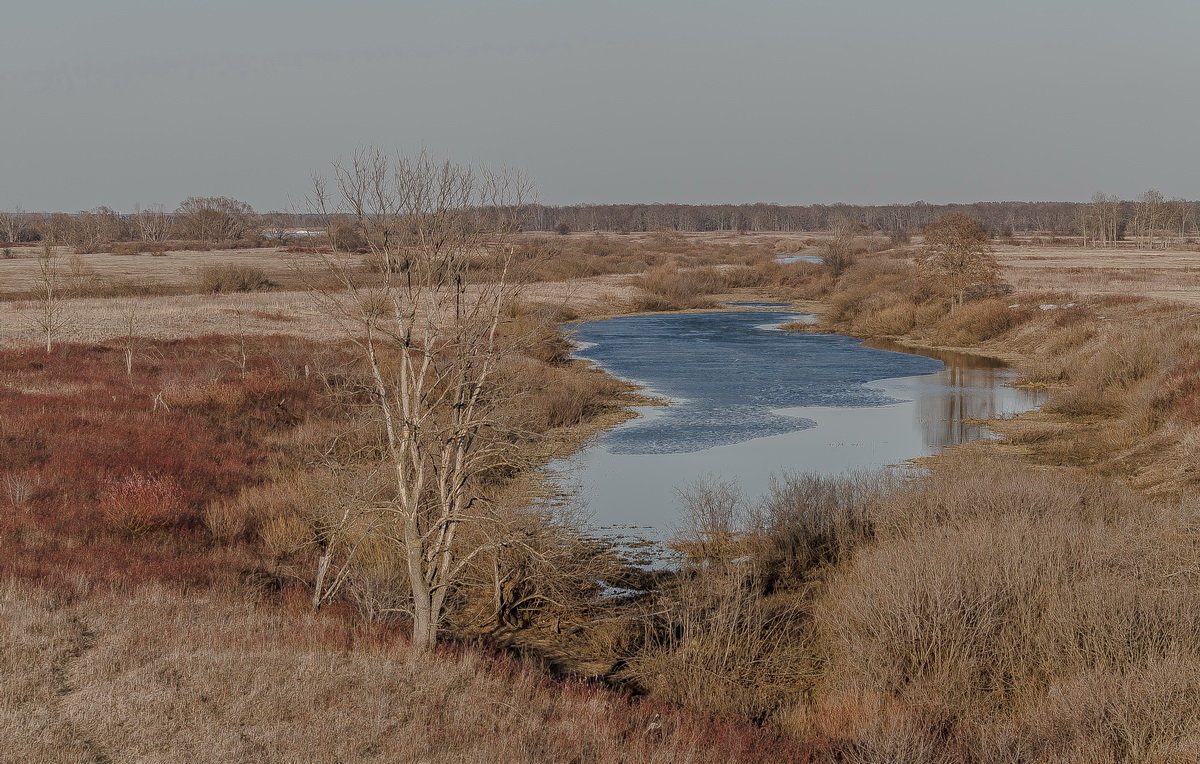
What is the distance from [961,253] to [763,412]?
2468 cm

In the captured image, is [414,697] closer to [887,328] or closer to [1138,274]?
[887,328]

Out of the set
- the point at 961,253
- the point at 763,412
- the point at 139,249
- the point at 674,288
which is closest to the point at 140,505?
the point at 763,412

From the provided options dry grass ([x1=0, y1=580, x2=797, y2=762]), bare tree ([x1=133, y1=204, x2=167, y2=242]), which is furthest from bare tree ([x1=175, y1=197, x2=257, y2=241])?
dry grass ([x1=0, y1=580, x2=797, y2=762])

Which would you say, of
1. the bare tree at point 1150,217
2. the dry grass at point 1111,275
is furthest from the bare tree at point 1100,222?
the dry grass at point 1111,275

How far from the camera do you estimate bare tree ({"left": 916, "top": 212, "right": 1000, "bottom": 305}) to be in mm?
45963

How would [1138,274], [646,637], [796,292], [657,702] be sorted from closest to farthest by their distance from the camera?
[657,702] → [646,637] → [1138,274] → [796,292]

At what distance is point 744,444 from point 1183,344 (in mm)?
13026

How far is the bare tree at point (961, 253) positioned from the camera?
151ft

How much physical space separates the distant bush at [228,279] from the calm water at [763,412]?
2641 centimetres

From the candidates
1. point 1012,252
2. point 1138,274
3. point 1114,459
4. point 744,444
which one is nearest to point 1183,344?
point 1114,459

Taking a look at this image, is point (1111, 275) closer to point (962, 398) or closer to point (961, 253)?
point (961, 253)

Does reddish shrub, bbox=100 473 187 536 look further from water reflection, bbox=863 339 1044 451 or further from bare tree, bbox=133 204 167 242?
bare tree, bbox=133 204 167 242

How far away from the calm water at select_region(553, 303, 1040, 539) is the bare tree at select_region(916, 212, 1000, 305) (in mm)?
5809

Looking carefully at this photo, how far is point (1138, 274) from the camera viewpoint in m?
59.4
